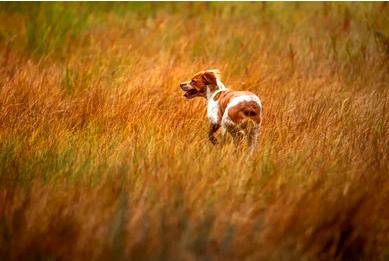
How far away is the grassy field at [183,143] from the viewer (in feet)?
12.8

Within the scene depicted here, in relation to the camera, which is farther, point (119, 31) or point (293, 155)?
point (119, 31)

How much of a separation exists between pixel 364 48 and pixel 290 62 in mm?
1000

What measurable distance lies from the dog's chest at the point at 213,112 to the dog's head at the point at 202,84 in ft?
0.63

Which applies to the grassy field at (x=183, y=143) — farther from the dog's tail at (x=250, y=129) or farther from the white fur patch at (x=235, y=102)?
the white fur patch at (x=235, y=102)

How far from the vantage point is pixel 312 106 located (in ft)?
21.6

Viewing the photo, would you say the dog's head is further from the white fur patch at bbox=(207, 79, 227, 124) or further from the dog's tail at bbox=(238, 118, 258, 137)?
the dog's tail at bbox=(238, 118, 258, 137)

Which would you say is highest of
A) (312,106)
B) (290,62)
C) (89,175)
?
(290,62)

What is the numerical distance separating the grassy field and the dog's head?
0.27m

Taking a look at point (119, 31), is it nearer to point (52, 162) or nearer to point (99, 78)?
point (99, 78)

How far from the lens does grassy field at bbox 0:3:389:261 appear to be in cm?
390

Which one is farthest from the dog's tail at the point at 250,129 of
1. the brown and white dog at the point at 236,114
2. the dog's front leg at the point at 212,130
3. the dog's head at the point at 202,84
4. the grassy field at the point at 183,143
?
the dog's head at the point at 202,84

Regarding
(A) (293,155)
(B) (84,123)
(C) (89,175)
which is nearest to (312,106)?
(A) (293,155)

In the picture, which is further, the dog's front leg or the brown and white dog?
the dog's front leg

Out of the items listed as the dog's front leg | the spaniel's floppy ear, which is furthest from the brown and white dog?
the spaniel's floppy ear
